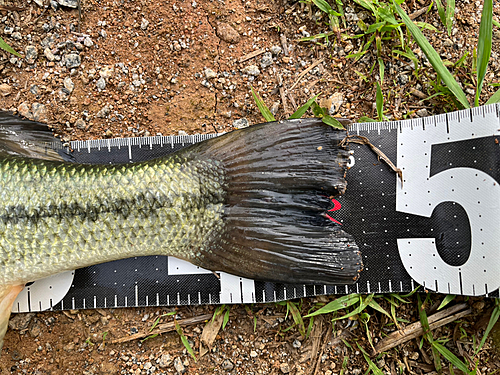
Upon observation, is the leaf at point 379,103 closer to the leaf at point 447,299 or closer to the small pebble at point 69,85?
the leaf at point 447,299

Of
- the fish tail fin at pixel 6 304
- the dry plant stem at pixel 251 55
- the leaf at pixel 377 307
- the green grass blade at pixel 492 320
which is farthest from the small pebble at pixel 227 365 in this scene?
the dry plant stem at pixel 251 55

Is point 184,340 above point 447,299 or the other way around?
the other way around

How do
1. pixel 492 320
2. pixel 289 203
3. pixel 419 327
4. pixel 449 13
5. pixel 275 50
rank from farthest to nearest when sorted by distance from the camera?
pixel 275 50 → pixel 449 13 → pixel 419 327 → pixel 492 320 → pixel 289 203

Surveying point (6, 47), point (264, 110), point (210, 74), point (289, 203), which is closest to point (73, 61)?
point (6, 47)

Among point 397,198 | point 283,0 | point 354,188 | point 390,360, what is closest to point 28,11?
point 283,0

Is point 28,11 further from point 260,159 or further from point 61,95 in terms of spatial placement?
point 260,159

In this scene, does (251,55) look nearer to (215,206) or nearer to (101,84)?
(101,84)
